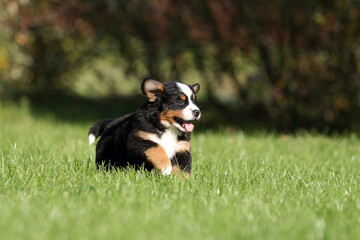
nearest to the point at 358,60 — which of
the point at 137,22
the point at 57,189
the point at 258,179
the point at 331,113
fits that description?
the point at 331,113

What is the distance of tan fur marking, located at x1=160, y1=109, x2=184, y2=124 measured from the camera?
408 centimetres

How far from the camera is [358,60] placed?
8727 mm

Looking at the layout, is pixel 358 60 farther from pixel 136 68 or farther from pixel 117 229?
pixel 117 229

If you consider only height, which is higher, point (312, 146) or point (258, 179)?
point (258, 179)

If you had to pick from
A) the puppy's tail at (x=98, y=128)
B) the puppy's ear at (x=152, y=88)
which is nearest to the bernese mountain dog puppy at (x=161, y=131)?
the puppy's ear at (x=152, y=88)

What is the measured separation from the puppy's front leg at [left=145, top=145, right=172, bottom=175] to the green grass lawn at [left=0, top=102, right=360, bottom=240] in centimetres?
8

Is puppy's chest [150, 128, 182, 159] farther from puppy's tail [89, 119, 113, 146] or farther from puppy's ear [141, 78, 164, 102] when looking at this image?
puppy's tail [89, 119, 113, 146]

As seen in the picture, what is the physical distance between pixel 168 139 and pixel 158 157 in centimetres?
23

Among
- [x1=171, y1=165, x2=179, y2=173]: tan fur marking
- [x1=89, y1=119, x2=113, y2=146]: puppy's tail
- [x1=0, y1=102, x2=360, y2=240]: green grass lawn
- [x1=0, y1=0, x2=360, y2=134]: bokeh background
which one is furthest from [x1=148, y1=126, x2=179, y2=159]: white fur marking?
[x1=0, y1=0, x2=360, y2=134]: bokeh background

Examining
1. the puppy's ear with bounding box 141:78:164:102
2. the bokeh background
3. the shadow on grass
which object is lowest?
the shadow on grass

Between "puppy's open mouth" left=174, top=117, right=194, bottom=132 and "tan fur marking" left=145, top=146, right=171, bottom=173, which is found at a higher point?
"puppy's open mouth" left=174, top=117, right=194, bottom=132

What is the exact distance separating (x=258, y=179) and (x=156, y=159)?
0.98 meters

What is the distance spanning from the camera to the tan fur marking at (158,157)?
4.02m

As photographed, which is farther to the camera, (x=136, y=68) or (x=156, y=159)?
(x=136, y=68)
